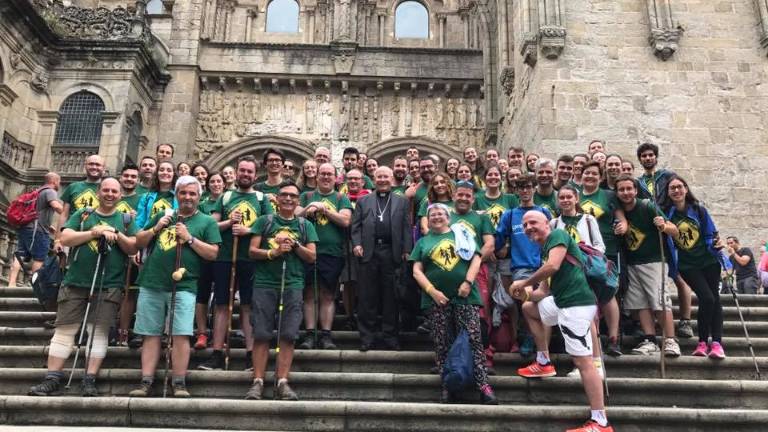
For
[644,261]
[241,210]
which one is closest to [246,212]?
[241,210]

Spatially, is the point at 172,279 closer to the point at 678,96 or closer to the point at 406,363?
the point at 406,363

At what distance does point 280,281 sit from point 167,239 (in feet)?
3.66

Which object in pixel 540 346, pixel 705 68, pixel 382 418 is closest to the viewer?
pixel 382 418

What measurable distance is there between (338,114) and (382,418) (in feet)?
49.1

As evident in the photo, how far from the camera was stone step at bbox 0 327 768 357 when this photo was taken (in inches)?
244

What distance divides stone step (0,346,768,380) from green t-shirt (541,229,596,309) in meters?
1.26

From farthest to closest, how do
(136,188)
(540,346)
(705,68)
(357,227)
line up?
(705,68) < (136,188) < (357,227) < (540,346)

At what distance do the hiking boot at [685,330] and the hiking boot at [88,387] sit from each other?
591cm

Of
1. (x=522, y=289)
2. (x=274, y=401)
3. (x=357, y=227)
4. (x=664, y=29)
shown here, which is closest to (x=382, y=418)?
(x=274, y=401)

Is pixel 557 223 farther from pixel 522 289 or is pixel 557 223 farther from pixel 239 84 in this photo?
pixel 239 84

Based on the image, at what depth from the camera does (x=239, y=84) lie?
18891 millimetres

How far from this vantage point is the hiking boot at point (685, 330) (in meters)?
6.23

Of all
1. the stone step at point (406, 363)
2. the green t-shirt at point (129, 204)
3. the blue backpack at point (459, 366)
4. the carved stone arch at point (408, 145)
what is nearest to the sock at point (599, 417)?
the blue backpack at point (459, 366)

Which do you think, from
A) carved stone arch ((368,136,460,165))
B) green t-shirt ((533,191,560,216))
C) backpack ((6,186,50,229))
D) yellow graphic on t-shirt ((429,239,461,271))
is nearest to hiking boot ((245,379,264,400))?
yellow graphic on t-shirt ((429,239,461,271))
